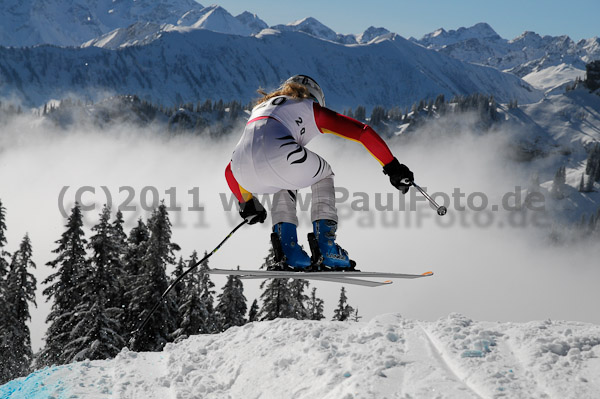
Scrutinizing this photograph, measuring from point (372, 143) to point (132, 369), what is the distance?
486 centimetres

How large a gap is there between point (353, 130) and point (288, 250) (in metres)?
1.89

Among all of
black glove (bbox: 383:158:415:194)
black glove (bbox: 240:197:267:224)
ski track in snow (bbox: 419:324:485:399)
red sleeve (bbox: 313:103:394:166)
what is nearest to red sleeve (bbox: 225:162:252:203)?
black glove (bbox: 240:197:267:224)

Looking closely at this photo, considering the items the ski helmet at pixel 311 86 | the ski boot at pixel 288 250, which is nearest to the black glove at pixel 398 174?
the ski helmet at pixel 311 86

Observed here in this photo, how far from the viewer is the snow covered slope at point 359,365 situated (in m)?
5.39

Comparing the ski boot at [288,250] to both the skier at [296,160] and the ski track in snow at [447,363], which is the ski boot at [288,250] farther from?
the ski track in snow at [447,363]

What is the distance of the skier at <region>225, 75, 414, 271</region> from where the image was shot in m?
6.14

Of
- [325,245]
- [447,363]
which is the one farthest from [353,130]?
[447,363]

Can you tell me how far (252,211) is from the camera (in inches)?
286

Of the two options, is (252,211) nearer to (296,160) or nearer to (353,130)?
(296,160)

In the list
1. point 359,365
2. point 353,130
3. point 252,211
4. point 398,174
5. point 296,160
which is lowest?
point 359,365

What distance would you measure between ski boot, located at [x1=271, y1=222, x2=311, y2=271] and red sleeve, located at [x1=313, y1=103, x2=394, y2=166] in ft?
A: 4.84

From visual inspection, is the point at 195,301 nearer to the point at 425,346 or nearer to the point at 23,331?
the point at 23,331

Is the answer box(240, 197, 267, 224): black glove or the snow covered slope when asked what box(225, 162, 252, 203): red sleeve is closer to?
box(240, 197, 267, 224): black glove

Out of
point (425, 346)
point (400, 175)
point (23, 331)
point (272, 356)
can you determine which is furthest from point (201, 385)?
point (23, 331)
